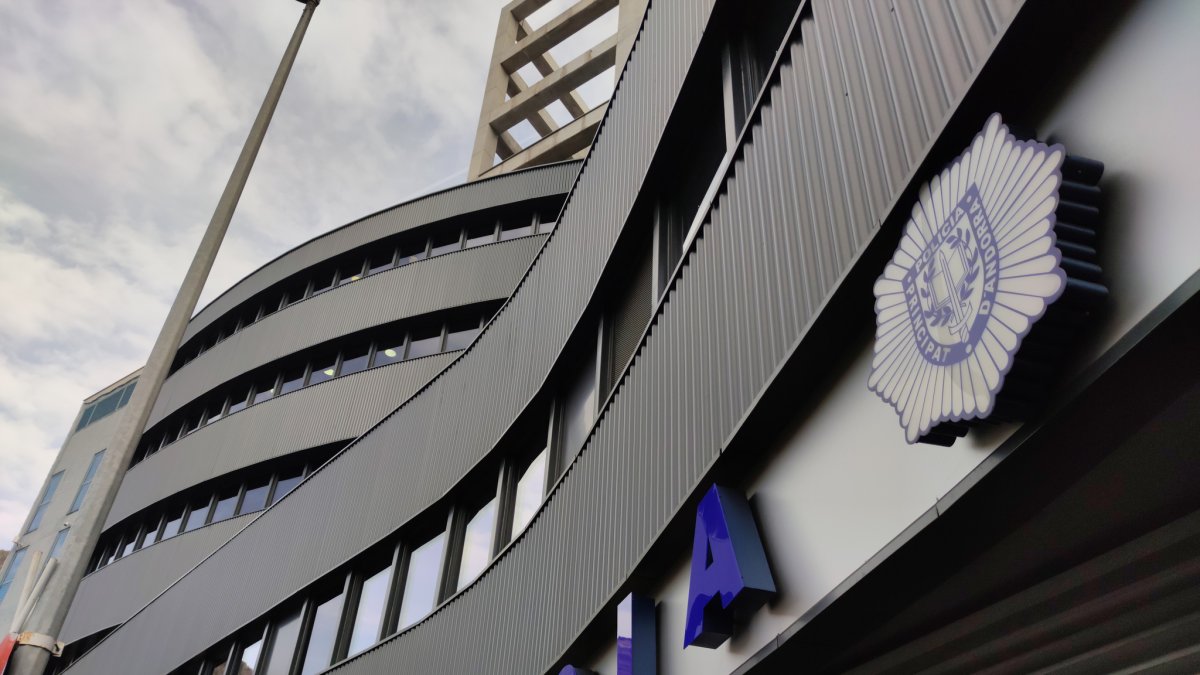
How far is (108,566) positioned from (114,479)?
22329 mm

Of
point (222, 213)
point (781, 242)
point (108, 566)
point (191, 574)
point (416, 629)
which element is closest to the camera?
point (781, 242)

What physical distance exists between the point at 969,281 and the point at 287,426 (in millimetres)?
21790

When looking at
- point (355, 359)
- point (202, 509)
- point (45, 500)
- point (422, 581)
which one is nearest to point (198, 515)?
point (202, 509)

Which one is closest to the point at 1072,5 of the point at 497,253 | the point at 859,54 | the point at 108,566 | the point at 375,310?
the point at 859,54

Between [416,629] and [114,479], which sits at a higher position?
[416,629]

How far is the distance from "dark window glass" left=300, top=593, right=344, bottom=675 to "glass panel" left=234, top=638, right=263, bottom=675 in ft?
5.99

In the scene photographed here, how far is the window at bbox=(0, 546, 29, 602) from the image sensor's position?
35934 mm

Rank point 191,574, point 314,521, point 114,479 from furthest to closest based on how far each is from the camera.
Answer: point 191,574
point 314,521
point 114,479

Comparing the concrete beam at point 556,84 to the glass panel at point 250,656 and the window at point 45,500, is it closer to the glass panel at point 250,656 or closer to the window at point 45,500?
the glass panel at point 250,656

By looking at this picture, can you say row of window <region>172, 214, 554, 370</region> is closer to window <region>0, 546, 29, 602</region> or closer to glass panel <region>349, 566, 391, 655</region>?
glass panel <region>349, 566, 391, 655</region>

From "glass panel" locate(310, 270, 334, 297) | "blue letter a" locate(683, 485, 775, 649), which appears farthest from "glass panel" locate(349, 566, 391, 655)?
"glass panel" locate(310, 270, 334, 297)

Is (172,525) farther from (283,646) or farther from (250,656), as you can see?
(283,646)

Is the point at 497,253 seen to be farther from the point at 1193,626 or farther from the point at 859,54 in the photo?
the point at 1193,626

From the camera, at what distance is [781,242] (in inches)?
205
